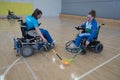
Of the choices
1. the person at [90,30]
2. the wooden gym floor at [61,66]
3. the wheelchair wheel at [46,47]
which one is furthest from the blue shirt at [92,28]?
the wheelchair wheel at [46,47]

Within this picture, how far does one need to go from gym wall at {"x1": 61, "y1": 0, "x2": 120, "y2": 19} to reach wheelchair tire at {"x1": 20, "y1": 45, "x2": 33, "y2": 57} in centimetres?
678

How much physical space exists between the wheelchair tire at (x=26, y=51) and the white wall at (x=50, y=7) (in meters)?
12.0

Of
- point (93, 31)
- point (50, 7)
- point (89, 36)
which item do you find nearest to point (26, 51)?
point (89, 36)

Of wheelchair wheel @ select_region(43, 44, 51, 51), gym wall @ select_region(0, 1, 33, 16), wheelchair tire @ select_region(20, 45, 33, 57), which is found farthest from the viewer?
gym wall @ select_region(0, 1, 33, 16)

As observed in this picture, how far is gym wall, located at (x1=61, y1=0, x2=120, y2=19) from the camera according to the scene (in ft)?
27.7

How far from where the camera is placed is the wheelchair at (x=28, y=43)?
296 centimetres

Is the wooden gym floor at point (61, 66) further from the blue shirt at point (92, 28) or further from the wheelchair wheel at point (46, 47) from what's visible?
the blue shirt at point (92, 28)

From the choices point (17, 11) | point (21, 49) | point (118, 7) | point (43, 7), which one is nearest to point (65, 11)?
point (43, 7)

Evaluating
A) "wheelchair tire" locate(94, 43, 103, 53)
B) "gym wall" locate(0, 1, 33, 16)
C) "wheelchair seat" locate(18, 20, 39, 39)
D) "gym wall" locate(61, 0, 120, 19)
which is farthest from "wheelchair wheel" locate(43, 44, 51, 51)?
"gym wall" locate(0, 1, 33, 16)

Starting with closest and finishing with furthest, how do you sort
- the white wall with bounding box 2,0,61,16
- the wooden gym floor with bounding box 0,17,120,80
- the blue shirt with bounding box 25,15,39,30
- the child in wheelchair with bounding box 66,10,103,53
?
the wooden gym floor with bounding box 0,17,120,80 < the blue shirt with bounding box 25,15,39,30 < the child in wheelchair with bounding box 66,10,103,53 < the white wall with bounding box 2,0,61,16

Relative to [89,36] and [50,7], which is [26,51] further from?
[50,7]

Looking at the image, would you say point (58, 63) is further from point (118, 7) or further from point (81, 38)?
point (118, 7)

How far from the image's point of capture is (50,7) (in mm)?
14953

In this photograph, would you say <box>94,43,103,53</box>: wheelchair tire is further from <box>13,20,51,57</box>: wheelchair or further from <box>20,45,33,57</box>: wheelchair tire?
<box>20,45,33,57</box>: wheelchair tire
